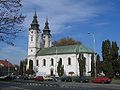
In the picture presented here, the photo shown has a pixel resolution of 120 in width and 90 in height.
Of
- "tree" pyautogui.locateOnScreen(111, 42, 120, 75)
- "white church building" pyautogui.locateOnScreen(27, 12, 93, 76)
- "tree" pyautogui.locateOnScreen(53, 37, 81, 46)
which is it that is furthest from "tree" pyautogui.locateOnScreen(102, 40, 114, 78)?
"tree" pyautogui.locateOnScreen(53, 37, 81, 46)

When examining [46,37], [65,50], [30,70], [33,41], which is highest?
[46,37]

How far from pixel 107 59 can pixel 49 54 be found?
52.8m

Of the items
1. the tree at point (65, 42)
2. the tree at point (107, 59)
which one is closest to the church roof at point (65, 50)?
the tree at point (65, 42)

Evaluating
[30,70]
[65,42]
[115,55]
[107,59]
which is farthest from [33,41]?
[115,55]

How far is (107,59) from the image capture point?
75.8m

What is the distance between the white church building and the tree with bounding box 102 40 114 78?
37.9 meters

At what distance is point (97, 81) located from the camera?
62.0 metres

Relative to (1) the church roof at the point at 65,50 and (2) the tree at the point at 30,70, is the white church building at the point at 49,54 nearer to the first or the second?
(1) the church roof at the point at 65,50

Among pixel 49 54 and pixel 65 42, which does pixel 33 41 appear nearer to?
pixel 49 54

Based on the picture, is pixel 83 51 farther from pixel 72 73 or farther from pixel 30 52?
pixel 30 52

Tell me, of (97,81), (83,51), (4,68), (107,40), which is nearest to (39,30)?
(83,51)

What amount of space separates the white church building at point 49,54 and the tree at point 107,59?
1494 inches

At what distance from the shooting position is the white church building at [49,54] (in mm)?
118238

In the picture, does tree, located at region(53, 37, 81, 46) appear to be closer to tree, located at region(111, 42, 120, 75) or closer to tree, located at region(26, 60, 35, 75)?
tree, located at region(26, 60, 35, 75)
